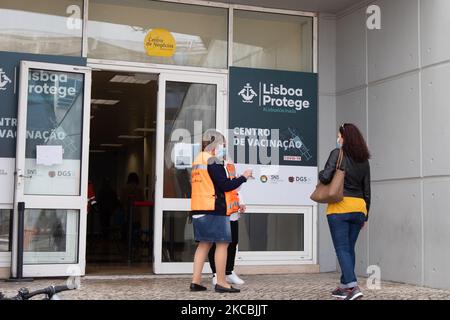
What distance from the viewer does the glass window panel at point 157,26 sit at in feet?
26.3

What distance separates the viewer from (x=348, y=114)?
8.64 m

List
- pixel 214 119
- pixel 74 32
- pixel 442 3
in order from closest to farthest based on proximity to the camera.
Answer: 1. pixel 442 3
2. pixel 74 32
3. pixel 214 119

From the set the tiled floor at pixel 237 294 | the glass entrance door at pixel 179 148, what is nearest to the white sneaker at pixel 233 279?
the tiled floor at pixel 237 294

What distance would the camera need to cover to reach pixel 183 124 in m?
8.28

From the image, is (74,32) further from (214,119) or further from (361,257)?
(361,257)

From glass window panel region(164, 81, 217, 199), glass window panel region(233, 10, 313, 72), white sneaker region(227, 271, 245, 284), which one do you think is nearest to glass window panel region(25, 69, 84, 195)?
glass window panel region(164, 81, 217, 199)

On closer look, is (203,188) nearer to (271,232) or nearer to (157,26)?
(271,232)

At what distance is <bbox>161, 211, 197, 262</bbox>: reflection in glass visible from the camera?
8.07 m

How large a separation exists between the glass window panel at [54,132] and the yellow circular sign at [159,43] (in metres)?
0.99

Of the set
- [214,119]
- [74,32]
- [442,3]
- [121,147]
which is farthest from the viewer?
[121,147]

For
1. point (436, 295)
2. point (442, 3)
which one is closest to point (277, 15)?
point (442, 3)

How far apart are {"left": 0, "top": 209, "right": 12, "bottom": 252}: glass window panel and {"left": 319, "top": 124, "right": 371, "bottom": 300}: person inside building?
3795 millimetres

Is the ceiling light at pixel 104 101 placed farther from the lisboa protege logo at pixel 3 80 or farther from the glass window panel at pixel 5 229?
the glass window panel at pixel 5 229

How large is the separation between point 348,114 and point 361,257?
1906mm
